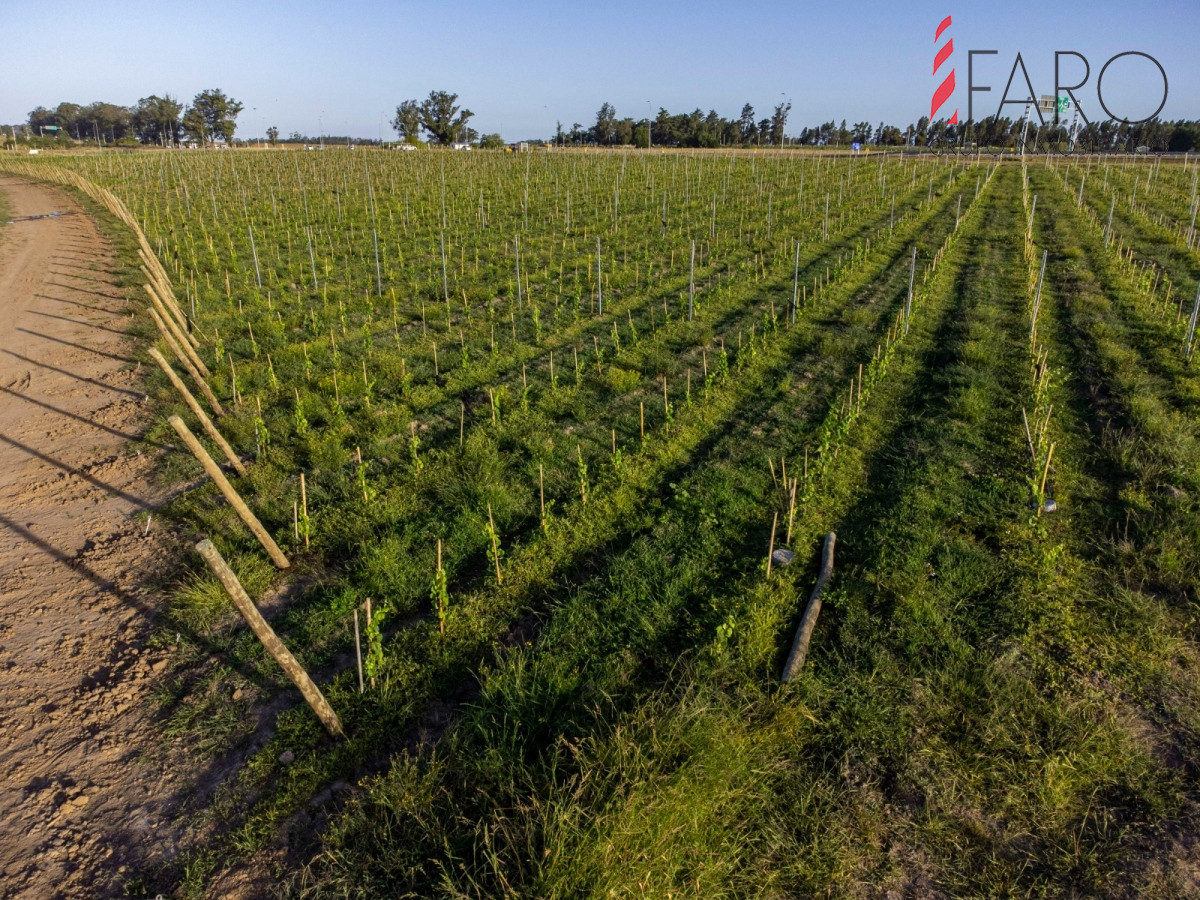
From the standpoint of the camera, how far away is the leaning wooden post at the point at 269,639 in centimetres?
353

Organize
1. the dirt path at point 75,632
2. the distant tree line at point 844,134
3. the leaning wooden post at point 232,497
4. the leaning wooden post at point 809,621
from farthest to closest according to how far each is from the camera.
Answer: the distant tree line at point 844,134
the leaning wooden post at point 232,497
the leaning wooden post at point 809,621
the dirt path at point 75,632

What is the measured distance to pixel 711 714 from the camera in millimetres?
3748

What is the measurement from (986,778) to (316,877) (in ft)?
11.0

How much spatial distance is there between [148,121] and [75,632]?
352 feet

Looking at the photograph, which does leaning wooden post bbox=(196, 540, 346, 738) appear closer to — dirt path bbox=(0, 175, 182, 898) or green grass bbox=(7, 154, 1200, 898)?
green grass bbox=(7, 154, 1200, 898)

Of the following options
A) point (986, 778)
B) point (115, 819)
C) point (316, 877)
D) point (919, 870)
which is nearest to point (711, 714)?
point (919, 870)

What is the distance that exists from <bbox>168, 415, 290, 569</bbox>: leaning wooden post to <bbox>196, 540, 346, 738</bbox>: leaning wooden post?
1636 millimetres

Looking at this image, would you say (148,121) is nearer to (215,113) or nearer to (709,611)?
(215,113)

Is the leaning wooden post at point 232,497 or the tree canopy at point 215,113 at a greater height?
the tree canopy at point 215,113

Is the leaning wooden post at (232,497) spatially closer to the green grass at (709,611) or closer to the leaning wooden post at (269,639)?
the green grass at (709,611)

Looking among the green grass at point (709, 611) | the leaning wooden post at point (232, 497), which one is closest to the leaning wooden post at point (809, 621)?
the green grass at point (709, 611)

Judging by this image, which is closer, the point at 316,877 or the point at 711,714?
the point at 316,877

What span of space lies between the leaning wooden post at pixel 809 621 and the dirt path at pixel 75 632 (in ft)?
11.3

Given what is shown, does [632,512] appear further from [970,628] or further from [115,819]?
[115,819]
